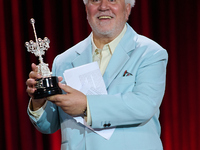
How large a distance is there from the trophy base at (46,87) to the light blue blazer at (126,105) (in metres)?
0.15

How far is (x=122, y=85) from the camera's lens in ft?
4.82

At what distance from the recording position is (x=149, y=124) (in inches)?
58.9

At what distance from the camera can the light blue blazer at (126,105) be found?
4.44 ft

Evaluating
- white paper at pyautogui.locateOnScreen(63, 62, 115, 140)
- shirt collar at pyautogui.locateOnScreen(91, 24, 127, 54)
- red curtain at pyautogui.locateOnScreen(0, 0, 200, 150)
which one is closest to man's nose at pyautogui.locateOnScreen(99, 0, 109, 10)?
shirt collar at pyautogui.locateOnScreen(91, 24, 127, 54)

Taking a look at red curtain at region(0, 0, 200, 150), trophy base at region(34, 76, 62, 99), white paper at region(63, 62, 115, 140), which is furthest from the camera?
red curtain at region(0, 0, 200, 150)

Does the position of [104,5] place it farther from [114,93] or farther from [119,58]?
[114,93]

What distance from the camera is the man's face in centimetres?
165

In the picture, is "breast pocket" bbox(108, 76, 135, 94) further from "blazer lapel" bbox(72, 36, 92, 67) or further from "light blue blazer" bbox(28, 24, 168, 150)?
"blazer lapel" bbox(72, 36, 92, 67)

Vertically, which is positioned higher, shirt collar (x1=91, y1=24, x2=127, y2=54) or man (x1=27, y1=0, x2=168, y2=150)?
shirt collar (x1=91, y1=24, x2=127, y2=54)

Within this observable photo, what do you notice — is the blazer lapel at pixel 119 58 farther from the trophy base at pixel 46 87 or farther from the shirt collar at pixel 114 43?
the trophy base at pixel 46 87
